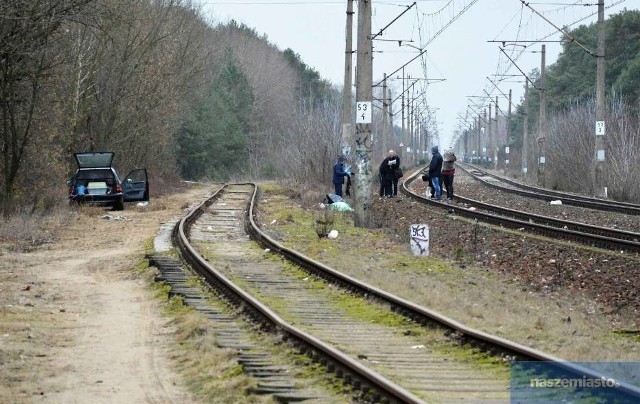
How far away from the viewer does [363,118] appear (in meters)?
26.5

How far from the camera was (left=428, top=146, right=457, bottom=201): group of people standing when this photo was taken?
35.2m

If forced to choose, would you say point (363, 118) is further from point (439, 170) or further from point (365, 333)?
point (365, 333)

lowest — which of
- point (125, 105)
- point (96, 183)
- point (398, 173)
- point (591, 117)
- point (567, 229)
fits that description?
point (567, 229)

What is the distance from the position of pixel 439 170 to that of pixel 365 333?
24.3 m

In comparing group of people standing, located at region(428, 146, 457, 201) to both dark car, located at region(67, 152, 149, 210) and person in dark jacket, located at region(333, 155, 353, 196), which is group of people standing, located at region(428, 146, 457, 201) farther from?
dark car, located at region(67, 152, 149, 210)

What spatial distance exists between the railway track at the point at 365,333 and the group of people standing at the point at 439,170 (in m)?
15.0

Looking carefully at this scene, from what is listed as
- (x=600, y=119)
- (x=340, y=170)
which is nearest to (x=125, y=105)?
(x=340, y=170)

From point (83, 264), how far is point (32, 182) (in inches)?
552

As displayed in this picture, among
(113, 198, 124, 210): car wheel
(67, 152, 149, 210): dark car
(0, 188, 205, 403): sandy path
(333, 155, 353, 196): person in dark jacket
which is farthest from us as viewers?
(113, 198, 124, 210): car wheel

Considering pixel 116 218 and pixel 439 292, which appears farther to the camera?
pixel 116 218

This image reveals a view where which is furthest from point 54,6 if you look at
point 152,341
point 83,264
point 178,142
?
point 178,142

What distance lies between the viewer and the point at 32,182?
110ft

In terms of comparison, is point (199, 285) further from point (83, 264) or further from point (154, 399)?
point (154, 399)

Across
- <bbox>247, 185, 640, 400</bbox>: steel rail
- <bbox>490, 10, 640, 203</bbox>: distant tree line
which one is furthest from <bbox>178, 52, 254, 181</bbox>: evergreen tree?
<bbox>247, 185, 640, 400</bbox>: steel rail
